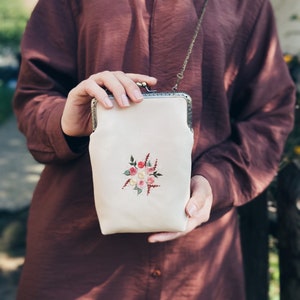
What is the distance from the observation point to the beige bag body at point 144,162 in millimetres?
1232

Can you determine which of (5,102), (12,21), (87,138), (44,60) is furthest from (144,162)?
(12,21)

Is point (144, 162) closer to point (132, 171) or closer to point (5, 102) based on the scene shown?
point (132, 171)

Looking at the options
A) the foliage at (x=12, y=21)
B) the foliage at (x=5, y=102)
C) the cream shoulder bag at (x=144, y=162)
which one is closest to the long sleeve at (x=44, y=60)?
the cream shoulder bag at (x=144, y=162)

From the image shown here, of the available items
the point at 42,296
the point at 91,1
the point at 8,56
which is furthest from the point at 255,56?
the point at 8,56

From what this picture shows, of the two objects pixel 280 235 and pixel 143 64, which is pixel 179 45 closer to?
pixel 143 64

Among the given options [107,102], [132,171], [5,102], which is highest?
[107,102]

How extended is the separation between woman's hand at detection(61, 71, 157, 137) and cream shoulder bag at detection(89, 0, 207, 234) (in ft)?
0.07

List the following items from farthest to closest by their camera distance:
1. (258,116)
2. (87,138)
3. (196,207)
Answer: (258,116)
(87,138)
(196,207)

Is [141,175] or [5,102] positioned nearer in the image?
[141,175]

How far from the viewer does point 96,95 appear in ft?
4.04

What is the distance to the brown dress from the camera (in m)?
1.45

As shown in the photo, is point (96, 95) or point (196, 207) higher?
point (96, 95)

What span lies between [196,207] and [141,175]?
0.15m

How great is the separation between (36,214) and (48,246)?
3.7 inches
